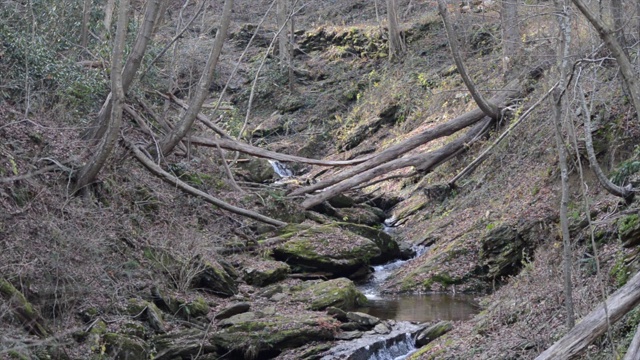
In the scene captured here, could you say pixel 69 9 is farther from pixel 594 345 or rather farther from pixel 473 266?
pixel 594 345

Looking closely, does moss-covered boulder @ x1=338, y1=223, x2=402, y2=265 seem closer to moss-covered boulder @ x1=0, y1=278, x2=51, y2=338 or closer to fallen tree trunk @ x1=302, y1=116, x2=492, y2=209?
fallen tree trunk @ x1=302, y1=116, x2=492, y2=209

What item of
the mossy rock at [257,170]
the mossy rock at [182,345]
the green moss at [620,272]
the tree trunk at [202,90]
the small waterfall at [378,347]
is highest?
the tree trunk at [202,90]

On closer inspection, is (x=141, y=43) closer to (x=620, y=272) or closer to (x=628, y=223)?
(x=628, y=223)

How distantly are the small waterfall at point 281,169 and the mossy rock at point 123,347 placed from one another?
14.3 metres

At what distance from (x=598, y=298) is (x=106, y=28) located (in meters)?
A: 12.4

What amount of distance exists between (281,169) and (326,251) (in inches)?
390

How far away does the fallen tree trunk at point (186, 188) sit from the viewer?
12.8m

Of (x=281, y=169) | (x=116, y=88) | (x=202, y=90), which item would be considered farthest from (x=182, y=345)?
(x=281, y=169)

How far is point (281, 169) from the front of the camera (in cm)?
2348

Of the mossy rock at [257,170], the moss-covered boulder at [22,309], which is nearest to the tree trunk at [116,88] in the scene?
the moss-covered boulder at [22,309]

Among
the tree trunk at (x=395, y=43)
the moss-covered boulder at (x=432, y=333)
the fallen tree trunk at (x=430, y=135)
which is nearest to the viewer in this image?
the moss-covered boulder at (x=432, y=333)

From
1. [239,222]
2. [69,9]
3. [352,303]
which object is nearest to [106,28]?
[69,9]

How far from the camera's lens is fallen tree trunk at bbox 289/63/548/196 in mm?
15984

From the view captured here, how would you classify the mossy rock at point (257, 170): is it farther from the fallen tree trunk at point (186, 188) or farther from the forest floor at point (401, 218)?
the fallen tree trunk at point (186, 188)
